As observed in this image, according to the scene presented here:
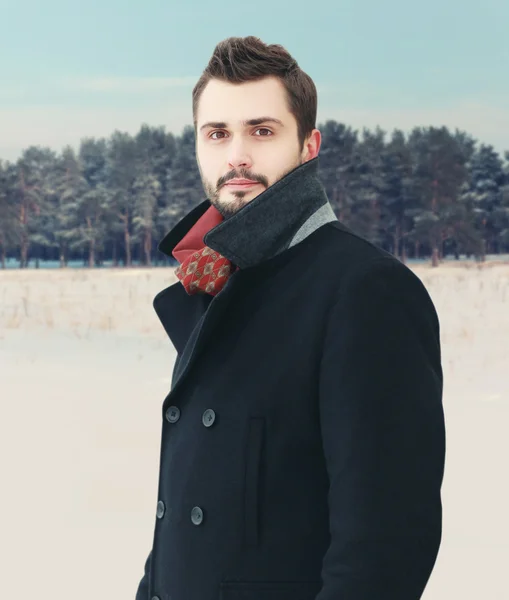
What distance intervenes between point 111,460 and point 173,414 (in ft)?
14.4

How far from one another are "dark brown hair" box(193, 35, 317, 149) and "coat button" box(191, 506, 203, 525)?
0.85 m

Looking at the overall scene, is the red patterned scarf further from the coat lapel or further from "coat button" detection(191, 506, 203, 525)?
"coat button" detection(191, 506, 203, 525)

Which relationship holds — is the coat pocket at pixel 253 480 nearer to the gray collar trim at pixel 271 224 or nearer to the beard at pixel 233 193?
the gray collar trim at pixel 271 224

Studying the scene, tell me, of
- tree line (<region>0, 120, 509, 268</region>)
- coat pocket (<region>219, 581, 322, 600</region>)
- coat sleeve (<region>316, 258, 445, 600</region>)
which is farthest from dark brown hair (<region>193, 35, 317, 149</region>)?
tree line (<region>0, 120, 509, 268</region>)

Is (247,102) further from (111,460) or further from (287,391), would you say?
(111,460)

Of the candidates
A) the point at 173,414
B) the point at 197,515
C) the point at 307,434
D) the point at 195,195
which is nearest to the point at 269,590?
the point at 197,515

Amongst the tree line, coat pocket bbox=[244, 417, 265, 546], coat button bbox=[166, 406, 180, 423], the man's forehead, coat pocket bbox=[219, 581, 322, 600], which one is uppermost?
the tree line

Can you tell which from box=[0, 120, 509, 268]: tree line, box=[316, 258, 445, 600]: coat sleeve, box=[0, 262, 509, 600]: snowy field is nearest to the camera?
box=[316, 258, 445, 600]: coat sleeve

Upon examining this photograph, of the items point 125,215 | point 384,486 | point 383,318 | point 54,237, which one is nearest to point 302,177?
point 383,318

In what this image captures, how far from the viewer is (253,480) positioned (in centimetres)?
174

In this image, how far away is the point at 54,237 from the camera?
5706 centimetres

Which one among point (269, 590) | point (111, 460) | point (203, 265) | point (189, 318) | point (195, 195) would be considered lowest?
point (111, 460)

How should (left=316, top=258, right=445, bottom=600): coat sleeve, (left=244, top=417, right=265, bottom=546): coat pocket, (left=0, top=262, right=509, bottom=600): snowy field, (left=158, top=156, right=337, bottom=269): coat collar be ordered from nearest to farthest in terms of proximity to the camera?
(left=316, top=258, right=445, bottom=600): coat sleeve
(left=244, top=417, right=265, bottom=546): coat pocket
(left=158, top=156, right=337, bottom=269): coat collar
(left=0, top=262, right=509, bottom=600): snowy field

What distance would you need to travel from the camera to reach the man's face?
1937mm
